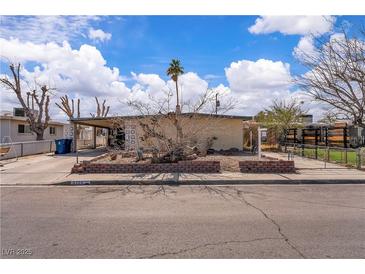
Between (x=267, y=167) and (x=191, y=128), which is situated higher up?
(x=191, y=128)

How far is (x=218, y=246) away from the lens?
15.4ft

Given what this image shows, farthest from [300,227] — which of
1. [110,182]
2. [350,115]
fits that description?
[350,115]

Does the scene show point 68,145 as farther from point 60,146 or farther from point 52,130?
point 52,130

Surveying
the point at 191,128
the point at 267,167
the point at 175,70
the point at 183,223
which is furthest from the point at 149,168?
the point at 175,70

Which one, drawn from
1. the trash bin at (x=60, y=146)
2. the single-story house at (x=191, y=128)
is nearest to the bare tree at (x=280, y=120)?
the single-story house at (x=191, y=128)

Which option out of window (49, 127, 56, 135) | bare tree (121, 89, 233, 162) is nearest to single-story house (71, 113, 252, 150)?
bare tree (121, 89, 233, 162)

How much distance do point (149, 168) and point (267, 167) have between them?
4.50 metres

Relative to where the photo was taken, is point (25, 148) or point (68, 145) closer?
point (25, 148)

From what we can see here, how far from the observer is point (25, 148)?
21.1 metres

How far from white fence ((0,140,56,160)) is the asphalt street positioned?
35.2 ft

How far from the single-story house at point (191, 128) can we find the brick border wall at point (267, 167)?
293cm

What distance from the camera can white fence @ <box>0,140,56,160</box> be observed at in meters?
→ 18.5

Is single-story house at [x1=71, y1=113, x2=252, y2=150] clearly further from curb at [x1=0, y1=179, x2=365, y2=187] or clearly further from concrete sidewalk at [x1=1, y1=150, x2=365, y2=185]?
curb at [x1=0, y1=179, x2=365, y2=187]

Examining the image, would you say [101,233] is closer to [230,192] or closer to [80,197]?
[80,197]
